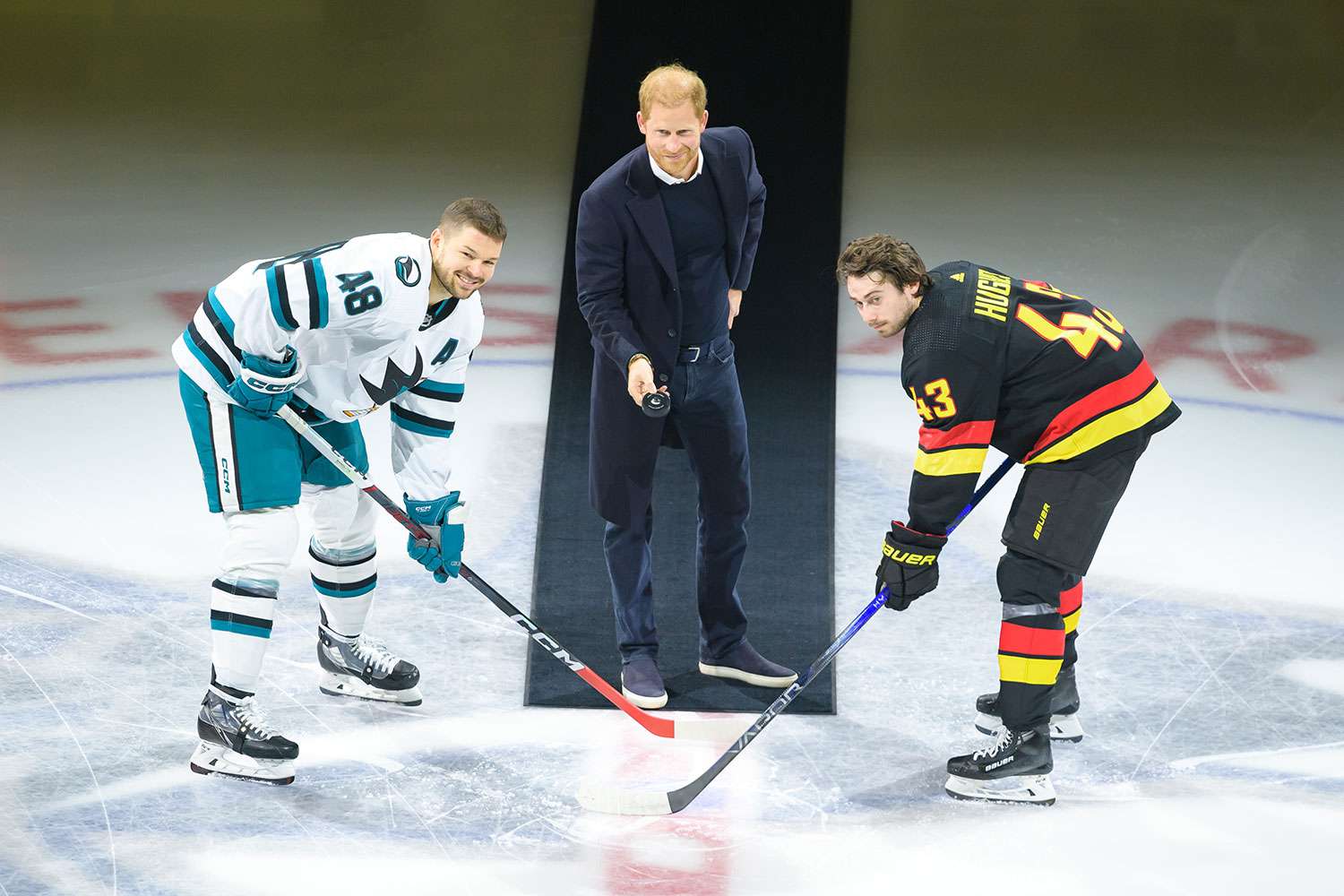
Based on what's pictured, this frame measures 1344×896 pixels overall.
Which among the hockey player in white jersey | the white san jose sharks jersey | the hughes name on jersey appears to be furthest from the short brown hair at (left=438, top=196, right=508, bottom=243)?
the hughes name on jersey

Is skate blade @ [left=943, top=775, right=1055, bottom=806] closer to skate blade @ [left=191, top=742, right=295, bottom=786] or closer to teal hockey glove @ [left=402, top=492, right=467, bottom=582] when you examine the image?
teal hockey glove @ [left=402, top=492, right=467, bottom=582]

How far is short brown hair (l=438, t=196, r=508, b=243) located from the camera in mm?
3156

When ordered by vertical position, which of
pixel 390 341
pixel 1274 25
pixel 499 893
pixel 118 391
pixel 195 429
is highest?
pixel 1274 25

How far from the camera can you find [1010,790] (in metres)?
3.26

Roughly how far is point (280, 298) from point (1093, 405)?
1.65m

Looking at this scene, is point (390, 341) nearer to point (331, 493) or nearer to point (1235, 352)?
point (331, 493)

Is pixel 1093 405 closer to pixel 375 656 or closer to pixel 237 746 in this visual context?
pixel 375 656

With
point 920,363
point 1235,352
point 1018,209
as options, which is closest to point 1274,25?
point 1018,209

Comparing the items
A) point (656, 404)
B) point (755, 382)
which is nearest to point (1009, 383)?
point (656, 404)

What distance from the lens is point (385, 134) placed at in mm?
6809

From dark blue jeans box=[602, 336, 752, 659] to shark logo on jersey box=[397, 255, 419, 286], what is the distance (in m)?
0.68

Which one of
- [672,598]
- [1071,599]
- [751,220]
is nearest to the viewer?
[1071,599]

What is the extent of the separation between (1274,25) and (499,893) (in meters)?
6.22

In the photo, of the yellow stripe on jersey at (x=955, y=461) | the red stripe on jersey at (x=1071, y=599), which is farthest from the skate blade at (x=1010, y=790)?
the yellow stripe on jersey at (x=955, y=461)
